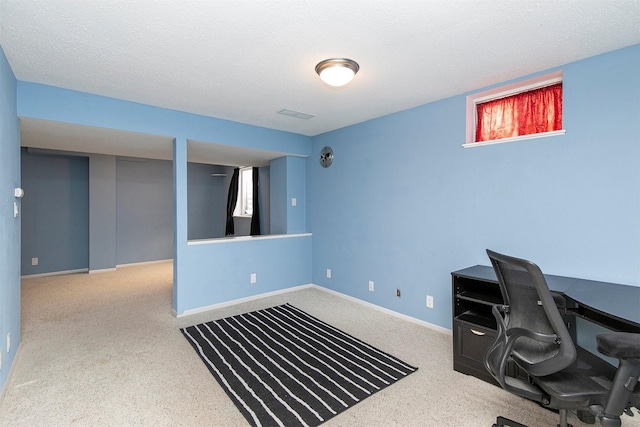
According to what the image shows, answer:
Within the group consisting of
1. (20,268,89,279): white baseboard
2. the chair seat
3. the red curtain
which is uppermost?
the red curtain

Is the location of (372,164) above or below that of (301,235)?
above

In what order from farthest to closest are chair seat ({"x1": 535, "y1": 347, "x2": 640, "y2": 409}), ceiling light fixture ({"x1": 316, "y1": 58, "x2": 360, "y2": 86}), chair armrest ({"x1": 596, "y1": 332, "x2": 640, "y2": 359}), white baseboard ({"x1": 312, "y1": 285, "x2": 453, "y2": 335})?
white baseboard ({"x1": 312, "y1": 285, "x2": 453, "y2": 335}) → ceiling light fixture ({"x1": 316, "y1": 58, "x2": 360, "y2": 86}) → chair seat ({"x1": 535, "y1": 347, "x2": 640, "y2": 409}) → chair armrest ({"x1": 596, "y1": 332, "x2": 640, "y2": 359})

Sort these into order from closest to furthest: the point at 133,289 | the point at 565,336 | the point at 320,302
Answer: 1. the point at 565,336
2. the point at 320,302
3. the point at 133,289

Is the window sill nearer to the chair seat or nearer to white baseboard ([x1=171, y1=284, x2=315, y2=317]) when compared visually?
the chair seat

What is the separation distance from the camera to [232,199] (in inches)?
273

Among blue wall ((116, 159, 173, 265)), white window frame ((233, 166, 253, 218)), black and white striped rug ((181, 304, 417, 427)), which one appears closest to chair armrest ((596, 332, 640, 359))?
black and white striped rug ((181, 304, 417, 427))

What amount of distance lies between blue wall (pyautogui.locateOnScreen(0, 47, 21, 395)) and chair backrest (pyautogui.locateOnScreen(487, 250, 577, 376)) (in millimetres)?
3181

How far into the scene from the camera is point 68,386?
2.12 metres

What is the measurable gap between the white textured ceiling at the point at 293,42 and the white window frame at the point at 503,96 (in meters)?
0.12

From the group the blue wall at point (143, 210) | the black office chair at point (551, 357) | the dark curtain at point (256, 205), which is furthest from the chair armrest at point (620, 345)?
the blue wall at point (143, 210)

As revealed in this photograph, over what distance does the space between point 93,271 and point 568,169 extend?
7273 mm

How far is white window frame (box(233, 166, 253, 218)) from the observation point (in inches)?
267

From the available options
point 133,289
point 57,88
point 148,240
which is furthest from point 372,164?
point 148,240

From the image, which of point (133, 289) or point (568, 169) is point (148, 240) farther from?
point (568, 169)
